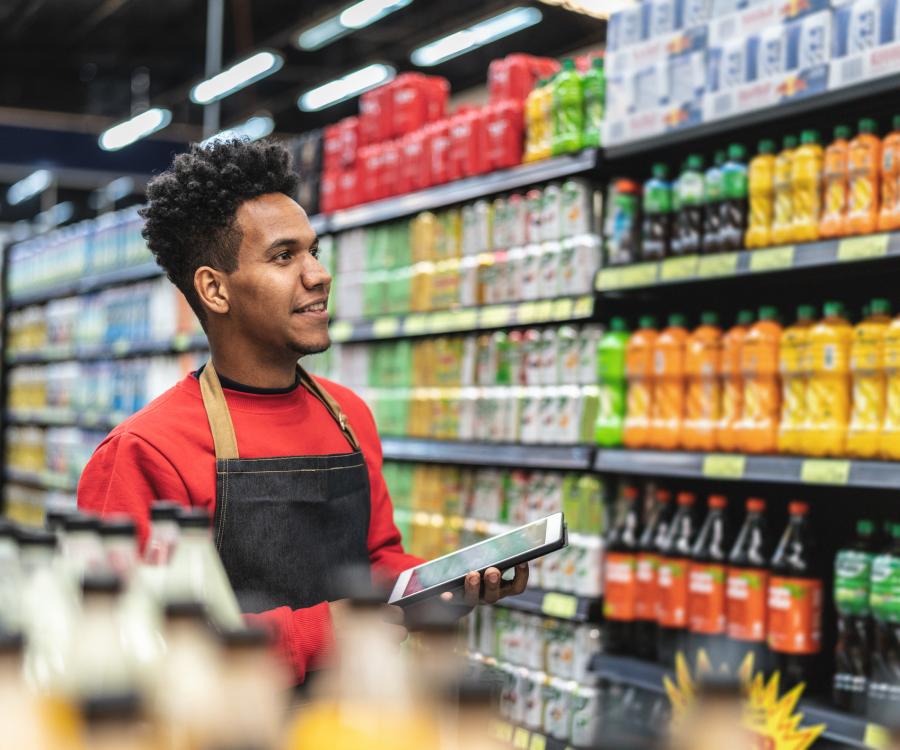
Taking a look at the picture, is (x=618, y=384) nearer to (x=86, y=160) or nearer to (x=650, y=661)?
(x=650, y=661)

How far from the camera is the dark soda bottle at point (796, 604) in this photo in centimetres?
299

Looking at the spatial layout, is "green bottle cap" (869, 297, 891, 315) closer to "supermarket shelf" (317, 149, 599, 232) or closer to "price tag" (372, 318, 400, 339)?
"supermarket shelf" (317, 149, 599, 232)

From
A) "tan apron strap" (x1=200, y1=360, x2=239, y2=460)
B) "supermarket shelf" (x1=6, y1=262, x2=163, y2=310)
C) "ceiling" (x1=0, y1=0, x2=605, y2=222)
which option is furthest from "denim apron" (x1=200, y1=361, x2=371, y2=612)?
"ceiling" (x1=0, y1=0, x2=605, y2=222)

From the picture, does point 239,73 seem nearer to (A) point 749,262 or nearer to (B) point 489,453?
(B) point 489,453

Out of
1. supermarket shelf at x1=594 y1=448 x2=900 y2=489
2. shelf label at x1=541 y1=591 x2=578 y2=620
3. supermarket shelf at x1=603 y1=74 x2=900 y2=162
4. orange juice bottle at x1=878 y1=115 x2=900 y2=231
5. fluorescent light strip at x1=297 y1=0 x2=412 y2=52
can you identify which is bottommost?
shelf label at x1=541 y1=591 x2=578 y2=620

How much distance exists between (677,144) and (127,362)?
4.57m

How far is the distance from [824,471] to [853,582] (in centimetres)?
32

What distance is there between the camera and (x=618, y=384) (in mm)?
3557

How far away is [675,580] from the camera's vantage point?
3.31 metres

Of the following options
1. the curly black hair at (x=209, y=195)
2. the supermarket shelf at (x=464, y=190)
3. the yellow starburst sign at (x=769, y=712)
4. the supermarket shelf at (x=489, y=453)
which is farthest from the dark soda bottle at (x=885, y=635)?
the curly black hair at (x=209, y=195)

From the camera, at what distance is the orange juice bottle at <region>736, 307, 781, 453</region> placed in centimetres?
309

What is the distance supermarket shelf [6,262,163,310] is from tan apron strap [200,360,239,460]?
4264 millimetres

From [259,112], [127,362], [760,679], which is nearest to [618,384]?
[760,679]

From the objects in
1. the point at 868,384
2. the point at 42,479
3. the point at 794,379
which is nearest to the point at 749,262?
the point at 794,379
